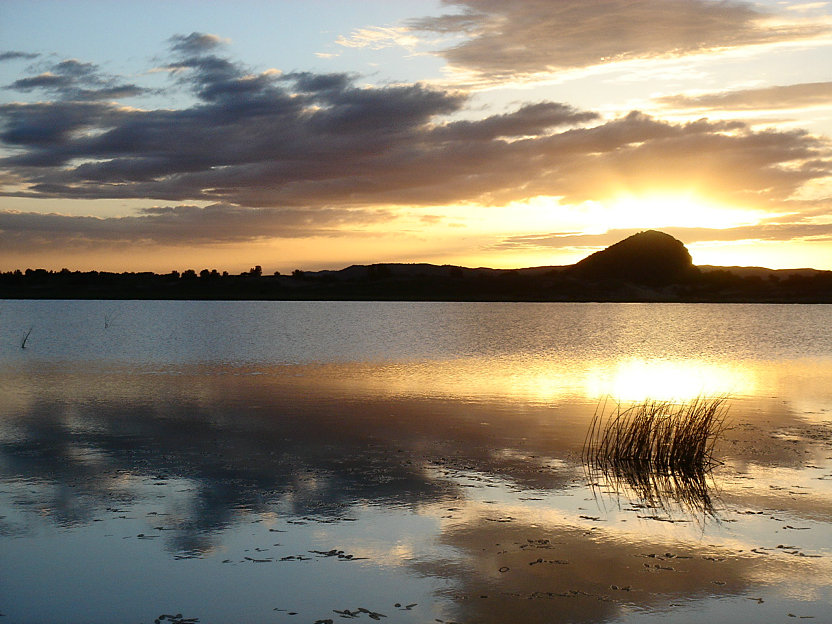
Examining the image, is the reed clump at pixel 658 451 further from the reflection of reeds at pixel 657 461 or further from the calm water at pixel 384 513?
the calm water at pixel 384 513

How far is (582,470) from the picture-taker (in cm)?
1881

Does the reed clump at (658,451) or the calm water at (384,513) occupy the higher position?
the reed clump at (658,451)

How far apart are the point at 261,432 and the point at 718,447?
41.7ft

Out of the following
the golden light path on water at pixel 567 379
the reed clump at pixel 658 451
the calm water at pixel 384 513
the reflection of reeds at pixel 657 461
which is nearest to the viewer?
the calm water at pixel 384 513

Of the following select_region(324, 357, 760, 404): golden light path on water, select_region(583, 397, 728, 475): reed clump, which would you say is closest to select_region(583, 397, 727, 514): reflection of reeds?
select_region(583, 397, 728, 475): reed clump

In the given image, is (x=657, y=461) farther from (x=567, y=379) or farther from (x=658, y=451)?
(x=567, y=379)

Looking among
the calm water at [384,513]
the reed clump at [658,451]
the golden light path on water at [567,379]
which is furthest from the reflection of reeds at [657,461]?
the golden light path on water at [567,379]

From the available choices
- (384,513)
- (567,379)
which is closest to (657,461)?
(384,513)

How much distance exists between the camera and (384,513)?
576 inches

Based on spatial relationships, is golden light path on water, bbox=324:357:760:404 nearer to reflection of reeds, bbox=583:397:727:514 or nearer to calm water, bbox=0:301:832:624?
calm water, bbox=0:301:832:624

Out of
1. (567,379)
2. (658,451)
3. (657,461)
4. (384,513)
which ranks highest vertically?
(658,451)

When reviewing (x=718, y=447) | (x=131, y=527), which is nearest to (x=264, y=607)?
(x=131, y=527)

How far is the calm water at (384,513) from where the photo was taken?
1064 centimetres

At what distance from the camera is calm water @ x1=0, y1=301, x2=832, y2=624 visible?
10.6 meters
